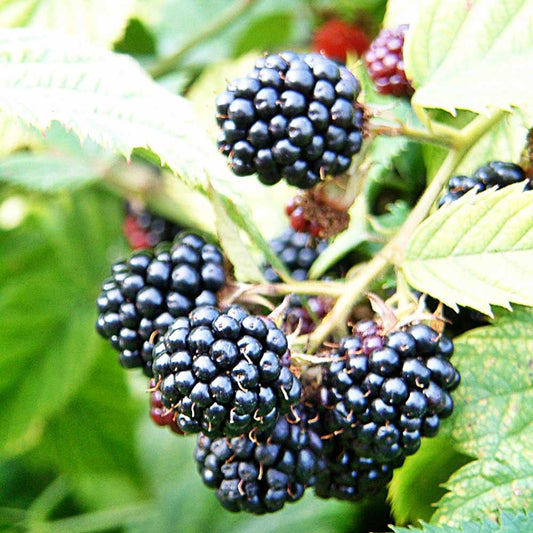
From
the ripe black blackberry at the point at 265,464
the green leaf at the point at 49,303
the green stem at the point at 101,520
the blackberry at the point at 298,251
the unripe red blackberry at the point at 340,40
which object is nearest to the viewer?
the ripe black blackberry at the point at 265,464

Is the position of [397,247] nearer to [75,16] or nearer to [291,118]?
[291,118]

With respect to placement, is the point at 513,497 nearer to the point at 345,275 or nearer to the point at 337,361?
the point at 337,361

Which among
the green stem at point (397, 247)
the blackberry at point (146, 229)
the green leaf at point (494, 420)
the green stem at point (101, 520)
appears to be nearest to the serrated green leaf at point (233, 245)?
the green stem at point (397, 247)

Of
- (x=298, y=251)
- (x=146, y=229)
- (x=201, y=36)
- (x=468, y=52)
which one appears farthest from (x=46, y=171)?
(x=468, y=52)

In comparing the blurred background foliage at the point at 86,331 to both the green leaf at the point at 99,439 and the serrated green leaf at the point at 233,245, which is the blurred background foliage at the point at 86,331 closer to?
the green leaf at the point at 99,439

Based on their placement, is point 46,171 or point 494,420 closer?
point 494,420

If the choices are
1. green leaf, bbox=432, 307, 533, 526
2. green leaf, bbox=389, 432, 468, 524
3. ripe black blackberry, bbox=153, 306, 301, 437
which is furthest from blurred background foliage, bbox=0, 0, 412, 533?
ripe black blackberry, bbox=153, 306, 301, 437
